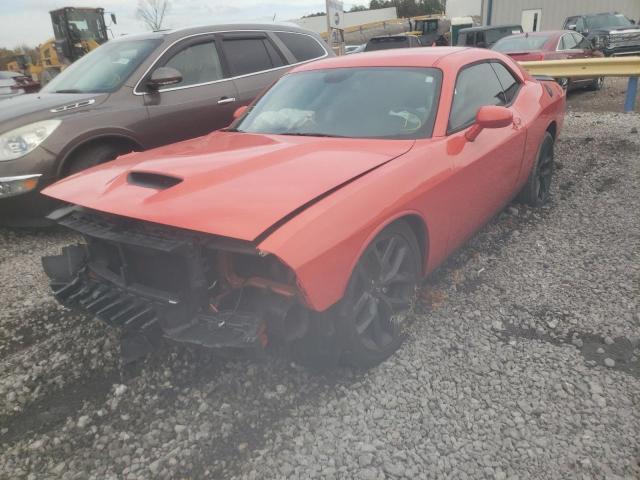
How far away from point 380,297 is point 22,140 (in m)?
3.37

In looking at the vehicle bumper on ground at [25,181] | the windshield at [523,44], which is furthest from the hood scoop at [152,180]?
the windshield at [523,44]

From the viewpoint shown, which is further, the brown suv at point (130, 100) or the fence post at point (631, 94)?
the fence post at point (631, 94)

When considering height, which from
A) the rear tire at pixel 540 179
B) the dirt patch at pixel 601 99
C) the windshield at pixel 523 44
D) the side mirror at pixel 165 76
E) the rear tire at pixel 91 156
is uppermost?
the side mirror at pixel 165 76

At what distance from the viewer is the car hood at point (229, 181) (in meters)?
1.96

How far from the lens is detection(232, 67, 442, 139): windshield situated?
287cm

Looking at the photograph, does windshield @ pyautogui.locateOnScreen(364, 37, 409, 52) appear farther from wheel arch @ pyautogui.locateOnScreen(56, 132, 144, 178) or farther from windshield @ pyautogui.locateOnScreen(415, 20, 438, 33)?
windshield @ pyautogui.locateOnScreen(415, 20, 438, 33)

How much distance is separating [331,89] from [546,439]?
2.39 metres

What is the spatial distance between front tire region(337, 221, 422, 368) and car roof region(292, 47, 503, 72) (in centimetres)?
132

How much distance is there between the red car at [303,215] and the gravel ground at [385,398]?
29cm

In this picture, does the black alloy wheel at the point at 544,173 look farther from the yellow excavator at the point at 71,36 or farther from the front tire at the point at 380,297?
the yellow excavator at the point at 71,36

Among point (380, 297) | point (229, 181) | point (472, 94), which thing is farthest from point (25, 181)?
point (472, 94)

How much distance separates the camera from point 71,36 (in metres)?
18.7

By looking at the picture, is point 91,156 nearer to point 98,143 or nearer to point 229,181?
point 98,143

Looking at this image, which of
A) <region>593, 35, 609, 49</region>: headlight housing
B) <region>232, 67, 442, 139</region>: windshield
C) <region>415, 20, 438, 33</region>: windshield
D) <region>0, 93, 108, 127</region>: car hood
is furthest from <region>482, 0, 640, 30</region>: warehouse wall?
<region>0, 93, 108, 127</region>: car hood
